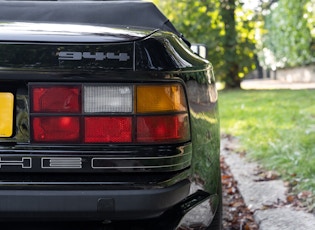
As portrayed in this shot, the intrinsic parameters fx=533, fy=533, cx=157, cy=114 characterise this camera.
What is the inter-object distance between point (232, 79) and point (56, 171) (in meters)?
20.6

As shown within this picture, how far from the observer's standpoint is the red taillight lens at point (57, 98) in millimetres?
1830

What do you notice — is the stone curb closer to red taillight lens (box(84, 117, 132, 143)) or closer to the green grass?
the green grass

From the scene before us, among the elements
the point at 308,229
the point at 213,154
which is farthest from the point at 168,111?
the point at 308,229

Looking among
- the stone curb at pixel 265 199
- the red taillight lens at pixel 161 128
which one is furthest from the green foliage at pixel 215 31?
the red taillight lens at pixel 161 128

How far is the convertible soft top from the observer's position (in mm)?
2873

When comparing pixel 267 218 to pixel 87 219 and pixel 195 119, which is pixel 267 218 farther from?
pixel 87 219

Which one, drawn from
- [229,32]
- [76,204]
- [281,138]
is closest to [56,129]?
[76,204]

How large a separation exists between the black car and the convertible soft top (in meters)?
0.97

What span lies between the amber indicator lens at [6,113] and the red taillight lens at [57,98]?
8 centimetres

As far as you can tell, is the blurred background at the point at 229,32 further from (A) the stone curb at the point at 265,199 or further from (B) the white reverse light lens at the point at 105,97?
(B) the white reverse light lens at the point at 105,97

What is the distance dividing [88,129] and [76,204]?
0.26 m

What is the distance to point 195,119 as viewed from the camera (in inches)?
82.6

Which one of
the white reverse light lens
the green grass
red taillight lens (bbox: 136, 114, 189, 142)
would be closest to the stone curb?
the green grass

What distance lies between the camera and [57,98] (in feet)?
6.03
